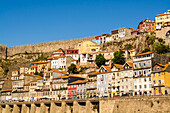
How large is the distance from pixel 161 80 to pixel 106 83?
18.6 metres

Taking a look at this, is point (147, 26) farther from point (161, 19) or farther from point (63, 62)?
point (63, 62)

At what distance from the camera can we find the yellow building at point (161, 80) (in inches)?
2749

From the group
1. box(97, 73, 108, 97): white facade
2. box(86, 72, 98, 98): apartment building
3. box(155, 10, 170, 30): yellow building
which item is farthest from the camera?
box(155, 10, 170, 30): yellow building

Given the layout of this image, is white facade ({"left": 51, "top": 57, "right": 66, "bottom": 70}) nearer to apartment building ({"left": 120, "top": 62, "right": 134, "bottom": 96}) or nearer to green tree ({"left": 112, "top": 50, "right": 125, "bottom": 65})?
green tree ({"left": 112, "top": 50, "right": 125, "bottom": 65})

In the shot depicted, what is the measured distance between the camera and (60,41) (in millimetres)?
169375

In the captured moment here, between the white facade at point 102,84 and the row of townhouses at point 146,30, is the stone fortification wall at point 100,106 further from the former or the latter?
the row of townhouses at point 146,30

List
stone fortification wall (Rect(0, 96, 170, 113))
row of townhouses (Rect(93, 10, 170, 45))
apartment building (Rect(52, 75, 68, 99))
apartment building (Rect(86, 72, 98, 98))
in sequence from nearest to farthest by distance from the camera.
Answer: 1. stone fortification wall (Rect(0, 96, 170, 113))
2. apartment building (Rect(86, 72, 98, 98))
3. apartment building (Rect(52, 75, 68, 99))
4. row of townhouses (Rect(93, 10, 170, 45))

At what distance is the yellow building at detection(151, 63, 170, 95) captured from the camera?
69.8m

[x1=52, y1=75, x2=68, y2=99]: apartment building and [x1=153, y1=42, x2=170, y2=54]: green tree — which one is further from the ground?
[x1=153, y1=42, x2=170, y2=54]: green tree

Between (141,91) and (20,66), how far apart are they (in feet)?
295

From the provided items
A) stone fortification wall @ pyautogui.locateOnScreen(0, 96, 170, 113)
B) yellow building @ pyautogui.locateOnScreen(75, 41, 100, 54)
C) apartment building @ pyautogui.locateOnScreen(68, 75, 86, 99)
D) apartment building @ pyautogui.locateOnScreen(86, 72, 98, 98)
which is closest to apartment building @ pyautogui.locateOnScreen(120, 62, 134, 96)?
stone fortification wall @ pyautogui.locateOnScreen(0, 96, 170, 113)

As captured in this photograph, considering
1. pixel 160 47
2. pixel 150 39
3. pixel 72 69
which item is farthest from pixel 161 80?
pixel 72 69

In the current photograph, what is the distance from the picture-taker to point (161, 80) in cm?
7044

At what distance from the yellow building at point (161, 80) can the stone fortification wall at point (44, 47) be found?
3250 inches
